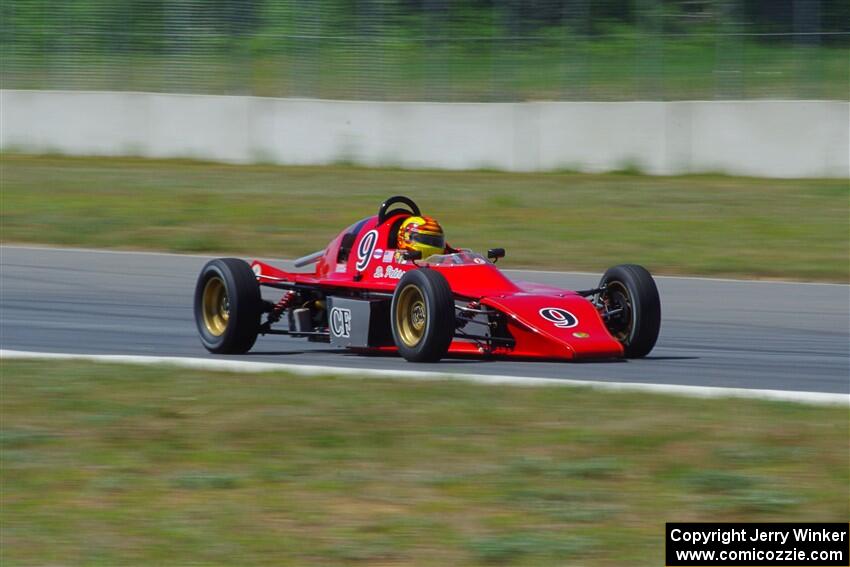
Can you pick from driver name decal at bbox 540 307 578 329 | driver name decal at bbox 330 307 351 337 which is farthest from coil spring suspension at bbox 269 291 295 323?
driver name decal at bbox 540 307 578 329

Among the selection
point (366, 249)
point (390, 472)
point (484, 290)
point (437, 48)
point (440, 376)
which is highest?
point (437, 48)

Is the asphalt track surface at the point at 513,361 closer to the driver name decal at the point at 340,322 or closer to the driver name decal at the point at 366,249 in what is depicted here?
the driver name decal at the point at 340,322

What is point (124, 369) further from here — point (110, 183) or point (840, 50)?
point (840, 50)

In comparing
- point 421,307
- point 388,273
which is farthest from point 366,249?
point 421,307

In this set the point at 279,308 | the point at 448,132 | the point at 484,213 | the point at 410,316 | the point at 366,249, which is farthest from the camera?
the point at 448,132

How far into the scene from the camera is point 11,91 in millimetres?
24156

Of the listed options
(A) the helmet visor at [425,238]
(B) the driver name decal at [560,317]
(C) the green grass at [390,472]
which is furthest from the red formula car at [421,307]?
(C) the green grass at [390,472]

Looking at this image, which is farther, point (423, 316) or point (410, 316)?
point (410, 316)

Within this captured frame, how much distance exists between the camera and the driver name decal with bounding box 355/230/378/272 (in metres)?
9.75

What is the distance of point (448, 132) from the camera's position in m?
21.9

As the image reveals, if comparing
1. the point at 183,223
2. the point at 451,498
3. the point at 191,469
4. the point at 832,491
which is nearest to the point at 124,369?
the point at 191,469

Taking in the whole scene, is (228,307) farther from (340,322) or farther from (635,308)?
(635,308)

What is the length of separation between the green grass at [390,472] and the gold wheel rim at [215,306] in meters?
2.33

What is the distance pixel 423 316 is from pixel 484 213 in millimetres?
9260
